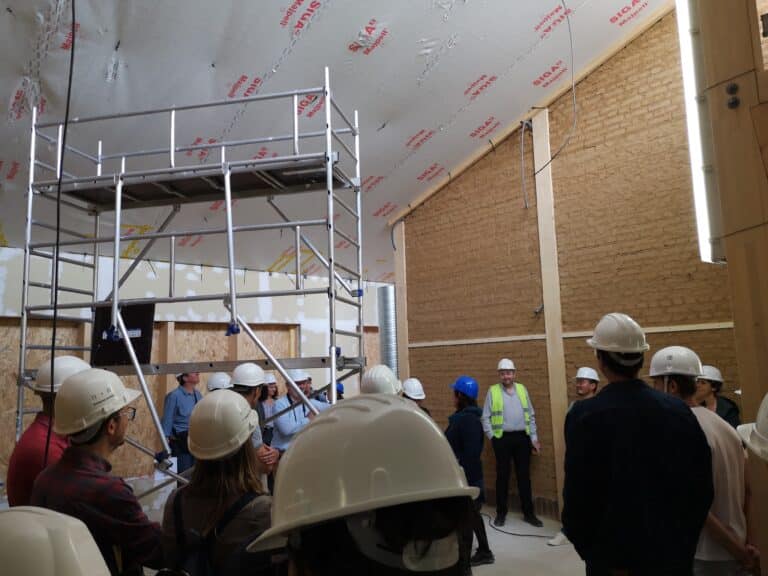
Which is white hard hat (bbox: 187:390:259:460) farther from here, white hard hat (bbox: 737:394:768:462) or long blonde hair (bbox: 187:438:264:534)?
white hard hat (bbox: 737:394:768:462)

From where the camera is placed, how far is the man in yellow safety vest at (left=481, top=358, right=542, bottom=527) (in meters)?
7.52

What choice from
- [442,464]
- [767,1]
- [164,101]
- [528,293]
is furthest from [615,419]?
[767,1]

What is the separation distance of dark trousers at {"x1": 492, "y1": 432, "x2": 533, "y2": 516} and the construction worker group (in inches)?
166

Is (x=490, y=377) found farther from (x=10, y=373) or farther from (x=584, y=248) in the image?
(x=10, y=373)

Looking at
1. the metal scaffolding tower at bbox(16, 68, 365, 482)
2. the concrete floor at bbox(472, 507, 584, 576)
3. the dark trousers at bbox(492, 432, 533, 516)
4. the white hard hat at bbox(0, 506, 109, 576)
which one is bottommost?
the concrete floor at bbox(472, 507, 584, 576)

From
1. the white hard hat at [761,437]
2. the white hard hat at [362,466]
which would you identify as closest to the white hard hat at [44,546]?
the white hard hat at [362,466]

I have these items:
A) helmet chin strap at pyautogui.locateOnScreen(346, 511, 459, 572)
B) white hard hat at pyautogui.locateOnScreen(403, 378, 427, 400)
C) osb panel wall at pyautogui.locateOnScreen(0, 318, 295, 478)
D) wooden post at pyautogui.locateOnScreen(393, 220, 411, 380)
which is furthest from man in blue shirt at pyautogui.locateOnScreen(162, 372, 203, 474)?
helmet chin strap at pyautogui.locateOnScreen(346, 511, 459, 572)

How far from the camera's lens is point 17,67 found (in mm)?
5027

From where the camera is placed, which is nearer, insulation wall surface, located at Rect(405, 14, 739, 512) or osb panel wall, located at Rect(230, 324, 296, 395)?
insulation wall surface, located at Rect(405, 14, 739, 512)

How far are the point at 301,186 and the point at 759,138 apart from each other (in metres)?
3.34

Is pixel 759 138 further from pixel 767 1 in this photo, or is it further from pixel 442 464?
pixel 767 1

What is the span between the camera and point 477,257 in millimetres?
8922

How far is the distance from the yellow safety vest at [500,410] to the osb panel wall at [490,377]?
329mm

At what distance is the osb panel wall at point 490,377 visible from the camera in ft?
25.7
